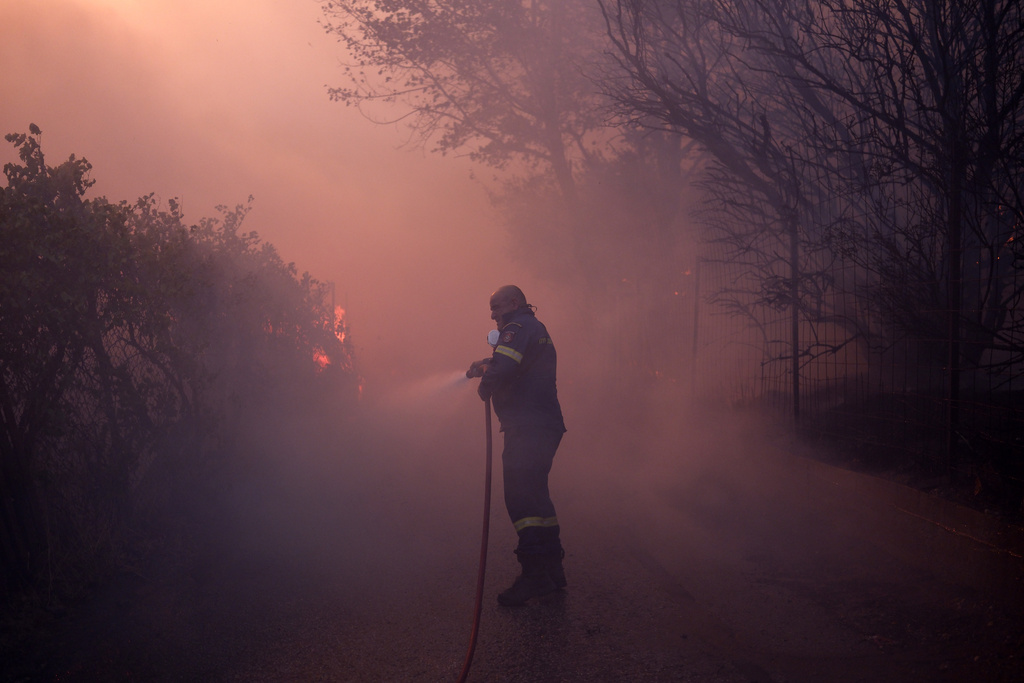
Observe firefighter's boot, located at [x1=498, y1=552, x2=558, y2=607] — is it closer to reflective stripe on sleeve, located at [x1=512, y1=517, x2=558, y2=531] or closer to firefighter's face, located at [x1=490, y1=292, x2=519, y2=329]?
reflective stripe on sleeve, located at [x1=512, y1=517, x2=558, y2=531]

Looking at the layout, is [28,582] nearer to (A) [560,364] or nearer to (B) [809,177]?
(B) [809,177]

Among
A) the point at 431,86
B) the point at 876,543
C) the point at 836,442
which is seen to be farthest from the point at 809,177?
the point at 431,86

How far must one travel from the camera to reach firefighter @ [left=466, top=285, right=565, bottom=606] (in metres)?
4.79

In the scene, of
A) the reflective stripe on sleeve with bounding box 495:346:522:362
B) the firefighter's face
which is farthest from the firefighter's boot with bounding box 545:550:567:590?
the firefighter's face

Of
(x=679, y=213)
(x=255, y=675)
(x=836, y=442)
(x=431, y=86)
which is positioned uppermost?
(x=431, y=86)

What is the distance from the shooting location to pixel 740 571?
514 cm

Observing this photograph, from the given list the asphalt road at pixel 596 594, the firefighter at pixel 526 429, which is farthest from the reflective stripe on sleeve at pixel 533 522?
the asphalt road at pixel 596 594

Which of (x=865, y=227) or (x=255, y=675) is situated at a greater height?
(x=865, y=227)

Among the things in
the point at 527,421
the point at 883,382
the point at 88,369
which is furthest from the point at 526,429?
the point at 883,382

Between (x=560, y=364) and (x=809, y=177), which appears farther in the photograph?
(x=560, y=364)

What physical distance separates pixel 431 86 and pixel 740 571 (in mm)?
14303

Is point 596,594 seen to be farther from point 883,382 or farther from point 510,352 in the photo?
point 883,382

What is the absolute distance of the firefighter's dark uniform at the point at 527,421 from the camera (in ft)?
16.0

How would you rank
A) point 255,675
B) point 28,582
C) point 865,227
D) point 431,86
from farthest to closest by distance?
point 431,86
point 865,227
point 28,582
point 255,675
